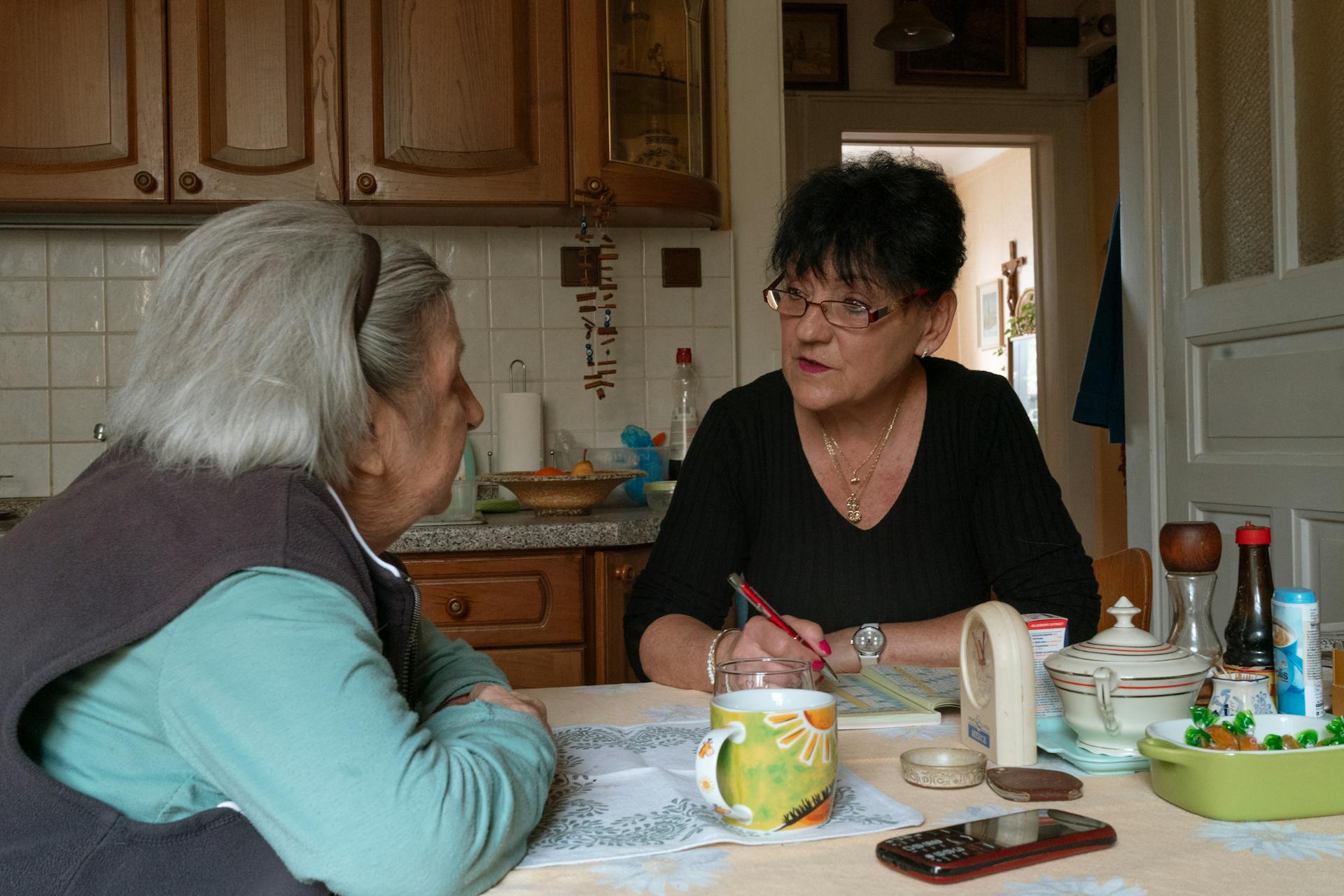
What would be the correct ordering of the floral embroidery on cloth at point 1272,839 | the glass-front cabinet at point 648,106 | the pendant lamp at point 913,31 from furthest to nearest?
the pendant lamp at point 913,31
the glass-front cabinet at point 648,106
the floral embroidery on cloth at point 1272,839

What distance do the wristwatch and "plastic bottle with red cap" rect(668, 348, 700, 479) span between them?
1451 millimetres

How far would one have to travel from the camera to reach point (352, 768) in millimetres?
648

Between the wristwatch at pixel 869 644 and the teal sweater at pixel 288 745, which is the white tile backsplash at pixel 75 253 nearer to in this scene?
the wristwatch at pixel 869 644

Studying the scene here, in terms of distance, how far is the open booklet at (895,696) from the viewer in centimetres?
109

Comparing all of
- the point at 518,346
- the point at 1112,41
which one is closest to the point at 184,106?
the point at 518,346

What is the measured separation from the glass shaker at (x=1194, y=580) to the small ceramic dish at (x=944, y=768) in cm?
26

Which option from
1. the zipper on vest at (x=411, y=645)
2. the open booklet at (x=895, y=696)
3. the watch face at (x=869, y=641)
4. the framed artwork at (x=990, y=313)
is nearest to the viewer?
the zipper on vest at (x=411, y=645)

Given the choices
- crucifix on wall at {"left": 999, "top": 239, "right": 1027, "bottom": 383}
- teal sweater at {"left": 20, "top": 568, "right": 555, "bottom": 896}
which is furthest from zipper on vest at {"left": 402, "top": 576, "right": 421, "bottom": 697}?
crucifix on wall at {"left": 999, "top": 239, "right": 1027, "bottom": 383}

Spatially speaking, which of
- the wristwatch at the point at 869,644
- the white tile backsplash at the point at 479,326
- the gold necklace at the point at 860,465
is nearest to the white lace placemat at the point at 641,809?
the wristwatch at the point at 869,644

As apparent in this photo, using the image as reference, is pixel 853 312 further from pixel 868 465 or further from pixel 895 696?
pixel 895 696

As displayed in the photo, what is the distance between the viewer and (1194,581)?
1084 mm

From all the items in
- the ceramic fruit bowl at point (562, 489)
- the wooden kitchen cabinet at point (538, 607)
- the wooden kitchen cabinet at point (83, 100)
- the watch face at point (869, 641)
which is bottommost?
the wooden kitchen cabinet at point (538, 607)

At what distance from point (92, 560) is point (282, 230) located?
252mm

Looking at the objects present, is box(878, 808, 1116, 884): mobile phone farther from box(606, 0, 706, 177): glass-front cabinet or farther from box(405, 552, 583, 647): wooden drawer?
box(606, 0, 706, 177): glass-front cabinet
